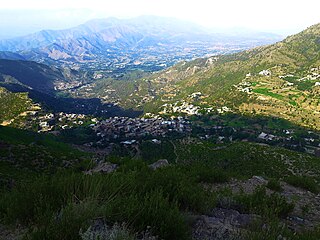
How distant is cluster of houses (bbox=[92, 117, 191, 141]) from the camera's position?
71144 mm

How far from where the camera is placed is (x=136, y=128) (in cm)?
7788

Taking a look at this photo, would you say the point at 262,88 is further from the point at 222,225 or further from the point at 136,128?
the point at 222,225

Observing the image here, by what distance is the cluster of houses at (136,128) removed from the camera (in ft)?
233

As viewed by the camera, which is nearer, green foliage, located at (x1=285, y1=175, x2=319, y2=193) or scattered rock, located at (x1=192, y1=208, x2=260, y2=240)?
scattered rock, located at (x1=192, y1=208, x2=260, y2=240)

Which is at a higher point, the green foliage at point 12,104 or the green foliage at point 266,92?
the green foliage at point 266,92

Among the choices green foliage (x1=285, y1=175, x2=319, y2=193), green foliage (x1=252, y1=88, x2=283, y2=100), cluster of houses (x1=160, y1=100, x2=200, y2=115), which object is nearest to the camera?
green foliage (x1=285, y1=175, x2=319, y2=193)

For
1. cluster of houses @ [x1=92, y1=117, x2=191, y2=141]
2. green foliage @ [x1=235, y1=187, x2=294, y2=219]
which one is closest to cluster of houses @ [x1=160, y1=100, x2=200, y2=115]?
cluster of houses @ [x1=92, y1=117, x2=191, y2=141]

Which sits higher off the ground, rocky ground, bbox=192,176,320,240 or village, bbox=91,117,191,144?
rocky ground, bbox=192,176,320,240

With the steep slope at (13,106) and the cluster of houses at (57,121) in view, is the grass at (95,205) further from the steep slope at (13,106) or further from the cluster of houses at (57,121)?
the steep slope at (13,106)

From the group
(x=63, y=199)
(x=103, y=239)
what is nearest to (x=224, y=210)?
(x=63, y=199)

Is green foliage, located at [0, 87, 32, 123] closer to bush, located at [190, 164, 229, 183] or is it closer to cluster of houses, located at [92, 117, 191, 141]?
cluster of houses, located at [92, 117, 191, 141]

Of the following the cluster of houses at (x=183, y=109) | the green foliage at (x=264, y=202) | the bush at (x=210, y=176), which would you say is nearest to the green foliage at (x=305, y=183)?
the bush at (x=210, y=176)

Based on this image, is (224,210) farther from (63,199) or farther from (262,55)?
(262,55)

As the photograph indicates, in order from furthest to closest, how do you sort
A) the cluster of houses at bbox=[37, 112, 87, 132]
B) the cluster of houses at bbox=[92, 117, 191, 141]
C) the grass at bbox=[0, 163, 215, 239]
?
1. the cluster of houses at bbox=[37, 112, 87, 132]
2. the cluster of houses at bbox=[92, 117, 191, 141]
3. the grass at bbox=[0, 163, 215, 239]
